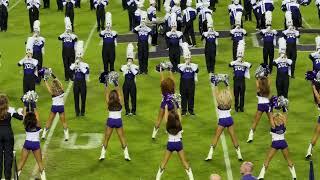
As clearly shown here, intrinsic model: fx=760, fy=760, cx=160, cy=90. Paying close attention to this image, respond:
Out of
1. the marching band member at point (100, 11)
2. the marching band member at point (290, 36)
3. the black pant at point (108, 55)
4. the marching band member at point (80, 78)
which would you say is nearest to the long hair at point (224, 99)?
the marching band member at point (80, 78)

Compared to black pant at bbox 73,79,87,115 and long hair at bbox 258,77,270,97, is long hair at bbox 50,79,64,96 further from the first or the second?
long hair at bbox 258,77,270,97

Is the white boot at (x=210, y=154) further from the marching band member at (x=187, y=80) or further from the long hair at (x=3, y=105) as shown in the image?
the long hair at (x=3, y=105)

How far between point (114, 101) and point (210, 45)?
24.0 ft

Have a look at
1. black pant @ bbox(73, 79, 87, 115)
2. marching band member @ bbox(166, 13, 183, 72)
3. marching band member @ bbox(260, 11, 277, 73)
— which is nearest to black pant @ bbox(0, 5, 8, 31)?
marching band member @ bbox(166, 13, 183, 72)

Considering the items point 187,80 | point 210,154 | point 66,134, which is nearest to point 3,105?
point 66,134

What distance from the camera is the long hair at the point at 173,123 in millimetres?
13352

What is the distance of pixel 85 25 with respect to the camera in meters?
29.0

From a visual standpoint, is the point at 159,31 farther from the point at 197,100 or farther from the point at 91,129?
the point at 91,129

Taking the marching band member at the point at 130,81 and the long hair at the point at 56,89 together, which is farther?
the marching band member at the point at 130,81

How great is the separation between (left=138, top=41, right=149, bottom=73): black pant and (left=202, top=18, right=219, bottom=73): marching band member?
67.5 inches

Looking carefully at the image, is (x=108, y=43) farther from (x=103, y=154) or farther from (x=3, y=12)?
(x=3, y=12)

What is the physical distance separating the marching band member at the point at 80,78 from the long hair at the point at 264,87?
4452 mm

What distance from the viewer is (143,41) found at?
21.8 metres

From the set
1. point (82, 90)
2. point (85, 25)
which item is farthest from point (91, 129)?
point (85, 25)
